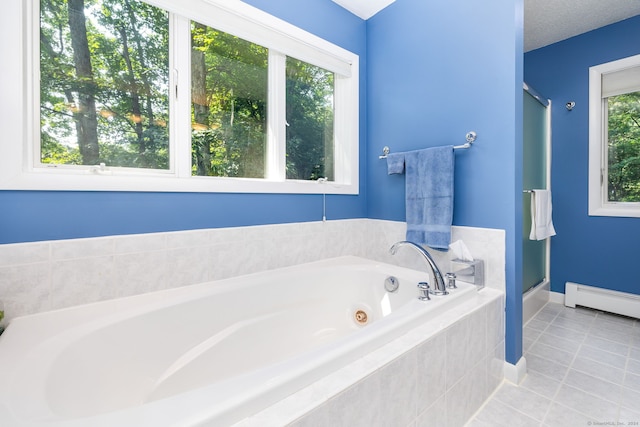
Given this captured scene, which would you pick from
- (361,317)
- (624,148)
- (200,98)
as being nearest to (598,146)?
(624,148)

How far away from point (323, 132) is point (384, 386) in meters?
1.87

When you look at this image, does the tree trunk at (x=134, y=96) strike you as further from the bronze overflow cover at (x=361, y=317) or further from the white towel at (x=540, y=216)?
the white towel at (x=540, y=216)

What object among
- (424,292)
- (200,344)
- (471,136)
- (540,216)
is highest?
(471,136)

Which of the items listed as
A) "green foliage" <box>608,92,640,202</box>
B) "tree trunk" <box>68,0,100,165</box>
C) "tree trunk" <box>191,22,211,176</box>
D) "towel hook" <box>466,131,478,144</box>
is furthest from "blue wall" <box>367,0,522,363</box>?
"tree trunk" <box>68,0,100,165</box>

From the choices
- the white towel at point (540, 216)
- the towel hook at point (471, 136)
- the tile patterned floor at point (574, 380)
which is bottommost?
the tile patterned floor at point (574, 380)

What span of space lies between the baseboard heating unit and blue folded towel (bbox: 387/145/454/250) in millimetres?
1735

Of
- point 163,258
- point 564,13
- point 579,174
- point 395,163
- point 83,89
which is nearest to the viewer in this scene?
point 83,89

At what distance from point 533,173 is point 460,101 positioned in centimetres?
120

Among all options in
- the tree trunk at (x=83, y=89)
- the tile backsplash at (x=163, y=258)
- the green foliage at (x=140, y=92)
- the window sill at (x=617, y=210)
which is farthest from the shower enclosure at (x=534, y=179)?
the tree trunk at (x=83, y=89)

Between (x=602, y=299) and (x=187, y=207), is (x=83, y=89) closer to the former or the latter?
(x=187, y=207)

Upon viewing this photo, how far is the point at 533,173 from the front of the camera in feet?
7.77

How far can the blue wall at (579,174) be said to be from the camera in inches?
90.7

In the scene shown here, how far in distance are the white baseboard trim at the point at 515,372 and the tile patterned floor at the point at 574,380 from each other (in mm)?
30

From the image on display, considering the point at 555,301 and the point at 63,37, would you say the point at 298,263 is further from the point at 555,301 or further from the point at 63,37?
the point at 555,301
